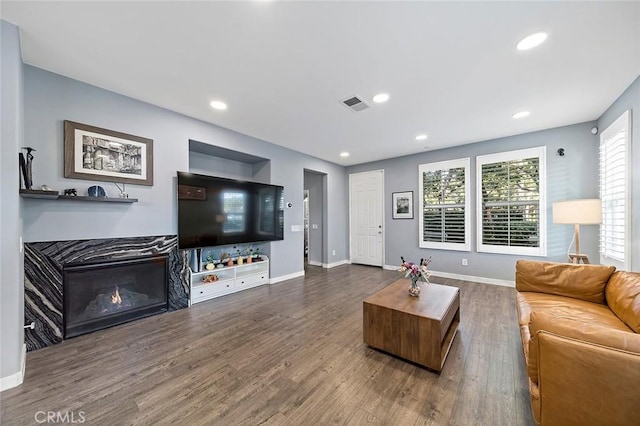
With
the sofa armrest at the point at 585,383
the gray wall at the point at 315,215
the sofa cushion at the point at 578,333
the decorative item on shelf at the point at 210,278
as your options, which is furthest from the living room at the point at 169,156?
the sofa armrest at the point at 585,383

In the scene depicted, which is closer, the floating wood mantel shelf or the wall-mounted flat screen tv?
the floating wood mantel shelf

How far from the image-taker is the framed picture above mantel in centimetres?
249

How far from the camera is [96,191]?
2.55 m

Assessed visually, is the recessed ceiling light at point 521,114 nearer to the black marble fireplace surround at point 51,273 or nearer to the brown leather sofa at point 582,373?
the brown leather sofa at point 582,373

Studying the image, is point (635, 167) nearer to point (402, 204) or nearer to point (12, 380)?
point (402, 204)

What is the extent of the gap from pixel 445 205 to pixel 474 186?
630 millimetres

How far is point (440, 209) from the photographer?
5055mm

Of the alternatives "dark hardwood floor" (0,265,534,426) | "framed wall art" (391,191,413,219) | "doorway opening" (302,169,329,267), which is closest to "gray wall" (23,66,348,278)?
"dark hardwood floor" (0,265,534,426)

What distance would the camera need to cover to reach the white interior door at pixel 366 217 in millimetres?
5957

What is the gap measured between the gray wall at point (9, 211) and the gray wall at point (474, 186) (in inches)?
222

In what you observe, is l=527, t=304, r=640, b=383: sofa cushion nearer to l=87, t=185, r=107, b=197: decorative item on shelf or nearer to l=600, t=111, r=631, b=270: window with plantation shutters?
l=600, t=111, r=631, b=270: window with plantation shutters

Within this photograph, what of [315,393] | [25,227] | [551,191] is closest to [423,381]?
[315,393]

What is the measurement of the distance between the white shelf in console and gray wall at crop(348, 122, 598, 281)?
121 inches

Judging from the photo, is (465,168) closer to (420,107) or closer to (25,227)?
(420,107)
